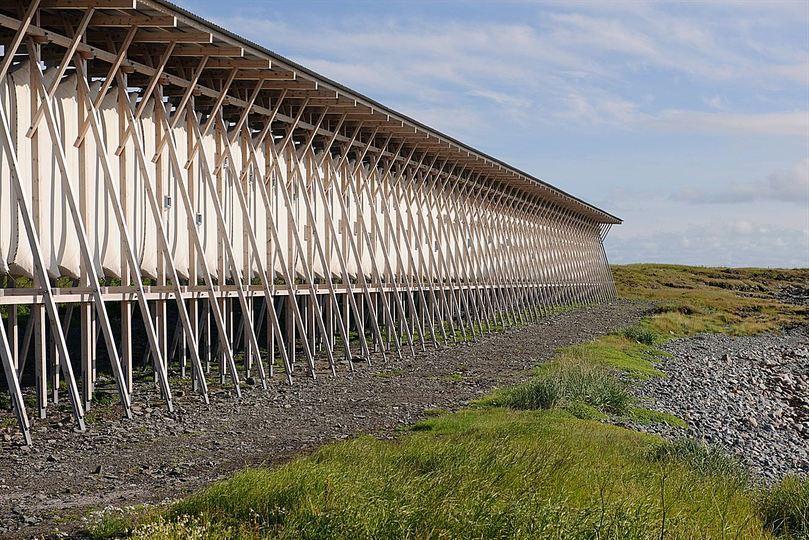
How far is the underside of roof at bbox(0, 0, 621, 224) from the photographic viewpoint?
1689 cm

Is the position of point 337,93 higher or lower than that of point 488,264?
higher

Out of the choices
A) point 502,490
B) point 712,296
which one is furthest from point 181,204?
point 712,296

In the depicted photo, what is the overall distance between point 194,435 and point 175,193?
23.9 feet

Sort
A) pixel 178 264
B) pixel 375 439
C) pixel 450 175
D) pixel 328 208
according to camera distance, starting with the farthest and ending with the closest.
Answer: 1. pixel 450 175
2. pixel 328 208
3. pixel 178 264
4. pixel 375 439

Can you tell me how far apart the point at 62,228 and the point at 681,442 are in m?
10.3

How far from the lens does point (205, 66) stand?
20797 millimetres

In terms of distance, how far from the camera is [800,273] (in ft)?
395

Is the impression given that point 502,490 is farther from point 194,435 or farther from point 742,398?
point 742,398

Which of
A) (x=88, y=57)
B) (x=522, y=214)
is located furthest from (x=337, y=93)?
(x=522, y=214)

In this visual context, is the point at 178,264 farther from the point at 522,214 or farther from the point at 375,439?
the point at 522,214

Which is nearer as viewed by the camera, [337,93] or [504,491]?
[504,491]

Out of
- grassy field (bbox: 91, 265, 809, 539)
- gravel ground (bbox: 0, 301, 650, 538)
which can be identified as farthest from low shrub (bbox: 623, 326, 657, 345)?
grassy field (bbox: 91, 265, 809, 539)

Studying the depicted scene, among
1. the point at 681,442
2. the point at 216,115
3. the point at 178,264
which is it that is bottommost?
the point at 681,442

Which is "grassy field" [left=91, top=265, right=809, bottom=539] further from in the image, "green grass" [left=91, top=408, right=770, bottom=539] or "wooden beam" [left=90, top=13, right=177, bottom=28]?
"wooden beam" [left=90, top=13, right=177, bottom=28]
